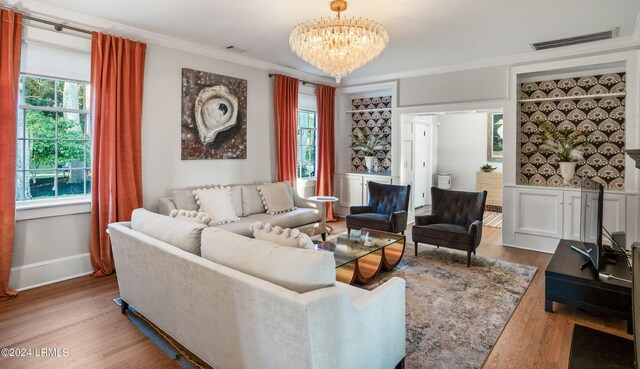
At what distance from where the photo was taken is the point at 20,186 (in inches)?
136

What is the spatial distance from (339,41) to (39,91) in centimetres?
298

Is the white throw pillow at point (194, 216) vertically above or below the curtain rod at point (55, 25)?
below

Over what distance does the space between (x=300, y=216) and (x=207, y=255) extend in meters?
2.78

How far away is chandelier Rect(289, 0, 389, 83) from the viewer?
9.83 ft

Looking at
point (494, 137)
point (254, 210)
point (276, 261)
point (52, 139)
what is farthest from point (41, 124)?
point (494, 137)

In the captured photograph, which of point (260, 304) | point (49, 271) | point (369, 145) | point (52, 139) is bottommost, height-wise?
point (49, 271)

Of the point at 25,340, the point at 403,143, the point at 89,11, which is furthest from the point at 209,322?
the point at 403,143

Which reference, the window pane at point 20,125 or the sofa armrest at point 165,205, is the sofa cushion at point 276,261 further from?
the window pane at point 20,125

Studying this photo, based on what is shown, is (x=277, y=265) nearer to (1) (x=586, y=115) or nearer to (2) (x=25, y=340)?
(2) (x=25, y=340)

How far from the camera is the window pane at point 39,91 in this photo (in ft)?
11.3

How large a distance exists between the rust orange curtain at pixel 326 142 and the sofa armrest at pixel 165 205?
294 cm

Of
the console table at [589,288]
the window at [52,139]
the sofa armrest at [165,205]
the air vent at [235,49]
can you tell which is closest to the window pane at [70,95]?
the window at [52,139]

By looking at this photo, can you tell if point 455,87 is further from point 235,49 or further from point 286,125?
point 235,49

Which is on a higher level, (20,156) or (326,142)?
(326,142)
